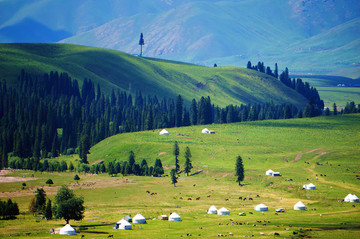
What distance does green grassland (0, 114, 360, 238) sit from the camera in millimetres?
86062

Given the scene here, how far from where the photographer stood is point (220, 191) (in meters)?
130

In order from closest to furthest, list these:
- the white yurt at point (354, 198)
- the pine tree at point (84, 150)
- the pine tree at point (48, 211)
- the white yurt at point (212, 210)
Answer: the pine tree at point (48, 211)
the white yurt at point (212, 210)
the white yurt at point (354, 198)
the pine tree at point (84, 150)

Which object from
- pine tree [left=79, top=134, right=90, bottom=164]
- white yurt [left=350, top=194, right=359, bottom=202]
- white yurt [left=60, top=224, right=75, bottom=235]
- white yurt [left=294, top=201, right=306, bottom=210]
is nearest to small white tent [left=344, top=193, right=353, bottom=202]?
white yurt [left=350, top=194, right=359, bottom=202]

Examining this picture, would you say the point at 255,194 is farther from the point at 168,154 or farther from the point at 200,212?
the point at 168,154

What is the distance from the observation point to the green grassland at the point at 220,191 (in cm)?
8606

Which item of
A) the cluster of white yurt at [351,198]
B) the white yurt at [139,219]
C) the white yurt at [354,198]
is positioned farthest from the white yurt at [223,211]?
the white yurt at [354,198]

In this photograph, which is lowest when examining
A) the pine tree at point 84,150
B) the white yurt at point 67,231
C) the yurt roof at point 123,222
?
the white yurt at point 67,231

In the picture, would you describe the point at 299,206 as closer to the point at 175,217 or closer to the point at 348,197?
the point at 348,197

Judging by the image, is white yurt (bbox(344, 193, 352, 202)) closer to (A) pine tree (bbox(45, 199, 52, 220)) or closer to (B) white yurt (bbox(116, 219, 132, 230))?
(B) white yurt (bbox(116, 219, 132, 230))

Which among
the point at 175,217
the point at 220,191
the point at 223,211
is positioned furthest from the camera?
the point at 220,191

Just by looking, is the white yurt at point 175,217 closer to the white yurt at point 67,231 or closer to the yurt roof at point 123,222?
the yurt roof at point 123,222

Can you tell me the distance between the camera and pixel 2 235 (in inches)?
3054

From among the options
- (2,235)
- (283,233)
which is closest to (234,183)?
(283,233)

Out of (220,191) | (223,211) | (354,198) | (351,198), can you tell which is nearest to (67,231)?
(223,211)
